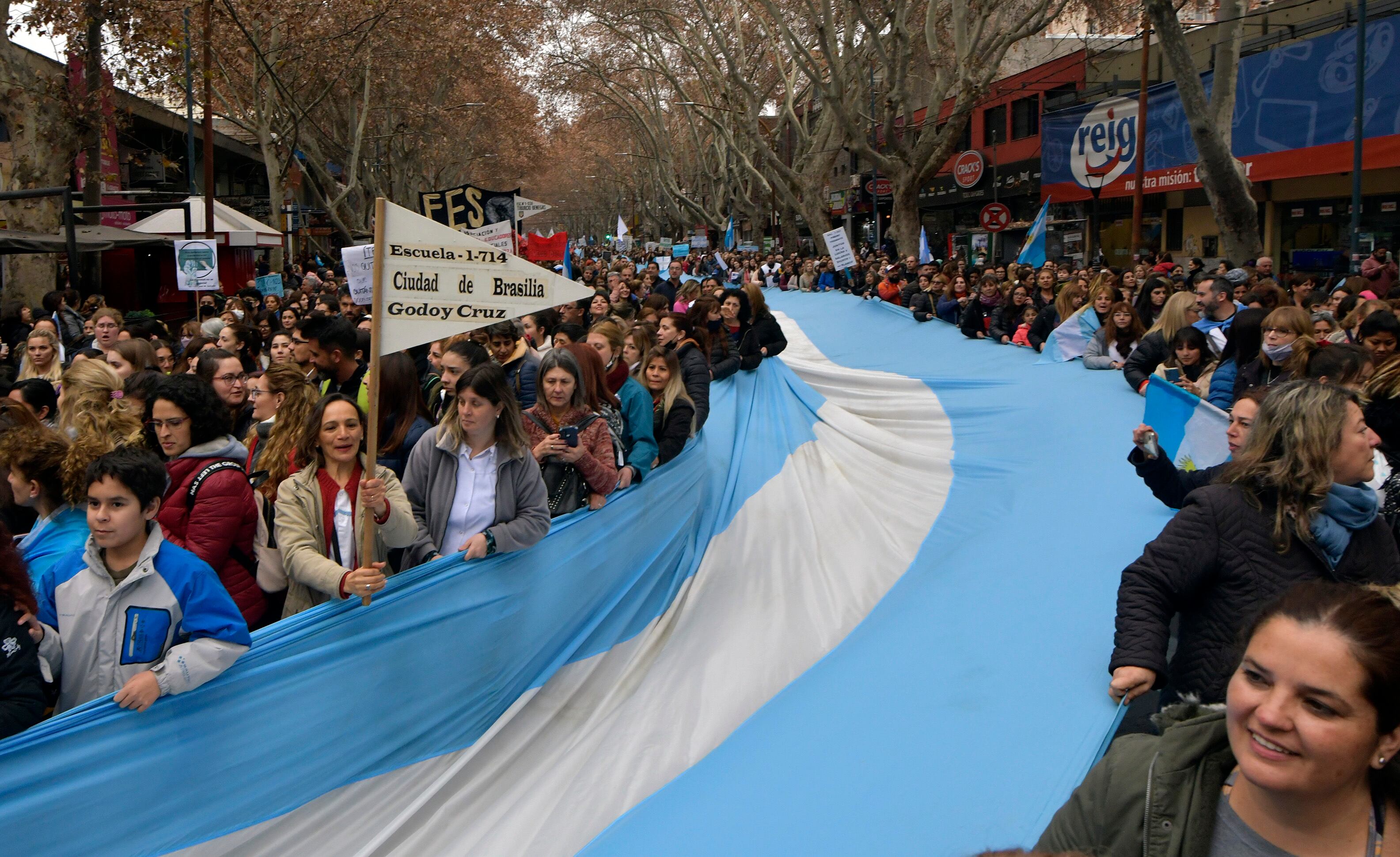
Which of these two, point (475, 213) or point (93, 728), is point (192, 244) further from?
point (93, 728)

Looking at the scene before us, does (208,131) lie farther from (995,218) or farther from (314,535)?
(314,535)

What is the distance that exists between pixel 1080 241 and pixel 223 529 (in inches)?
1273

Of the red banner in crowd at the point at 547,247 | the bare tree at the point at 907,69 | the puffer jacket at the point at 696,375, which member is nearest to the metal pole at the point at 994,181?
the bare tree at the point at 907,69

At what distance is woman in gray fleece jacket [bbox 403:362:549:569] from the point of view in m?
4.95

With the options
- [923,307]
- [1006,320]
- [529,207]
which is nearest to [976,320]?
[1006,320]

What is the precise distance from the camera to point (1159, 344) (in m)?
8.05

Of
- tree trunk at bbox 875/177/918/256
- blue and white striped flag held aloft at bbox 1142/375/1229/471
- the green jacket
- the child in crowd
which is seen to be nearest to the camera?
the green jacket

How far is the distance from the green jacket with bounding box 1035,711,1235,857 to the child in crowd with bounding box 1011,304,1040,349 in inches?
375

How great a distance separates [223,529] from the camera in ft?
13.9

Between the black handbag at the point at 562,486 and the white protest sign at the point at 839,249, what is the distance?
18.3m

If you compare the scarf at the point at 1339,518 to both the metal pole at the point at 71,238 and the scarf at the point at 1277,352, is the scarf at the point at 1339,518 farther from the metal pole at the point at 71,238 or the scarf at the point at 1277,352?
the metal pole at the point at 71,238

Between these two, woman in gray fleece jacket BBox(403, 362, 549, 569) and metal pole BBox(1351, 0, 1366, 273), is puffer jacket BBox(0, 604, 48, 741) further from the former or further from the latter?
metal pole BBox(1351, 0, 1366, 273)

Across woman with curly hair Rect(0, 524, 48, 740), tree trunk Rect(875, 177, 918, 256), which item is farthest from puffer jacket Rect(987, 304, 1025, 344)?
tree trunk Rect(875, 177, 918, 256)

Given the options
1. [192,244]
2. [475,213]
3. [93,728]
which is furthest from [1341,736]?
[192,244]
